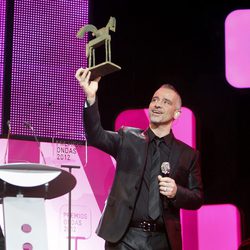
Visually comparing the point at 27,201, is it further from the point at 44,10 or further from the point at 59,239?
the point at 44,10

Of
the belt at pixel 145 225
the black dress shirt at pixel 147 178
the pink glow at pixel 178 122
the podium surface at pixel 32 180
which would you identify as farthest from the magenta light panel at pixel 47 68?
the belt at pixel 145 225

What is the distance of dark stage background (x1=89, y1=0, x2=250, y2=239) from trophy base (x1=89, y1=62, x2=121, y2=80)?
6.06ft

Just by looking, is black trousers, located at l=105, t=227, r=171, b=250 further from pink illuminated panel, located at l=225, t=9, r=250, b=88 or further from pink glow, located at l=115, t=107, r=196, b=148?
pink illuminated panel, located at l=225, t=9, r=250, b=88

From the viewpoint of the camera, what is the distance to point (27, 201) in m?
3.32

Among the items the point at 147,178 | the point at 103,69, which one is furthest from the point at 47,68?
the point at 103,69

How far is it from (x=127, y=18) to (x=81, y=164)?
140cm

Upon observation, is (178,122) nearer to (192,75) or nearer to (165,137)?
(192,75)

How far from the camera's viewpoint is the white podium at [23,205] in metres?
3.22

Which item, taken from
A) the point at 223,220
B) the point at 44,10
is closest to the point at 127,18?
the point at 44,10

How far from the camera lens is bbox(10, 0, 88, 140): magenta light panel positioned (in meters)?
4.97

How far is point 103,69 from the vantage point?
10.8 feet

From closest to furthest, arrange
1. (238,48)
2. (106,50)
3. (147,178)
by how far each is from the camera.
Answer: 1. (106,50)
2. (147,178)
3. (238,48)

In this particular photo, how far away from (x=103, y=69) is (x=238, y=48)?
87.8 inches

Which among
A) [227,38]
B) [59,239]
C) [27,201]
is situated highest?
[227,38]
